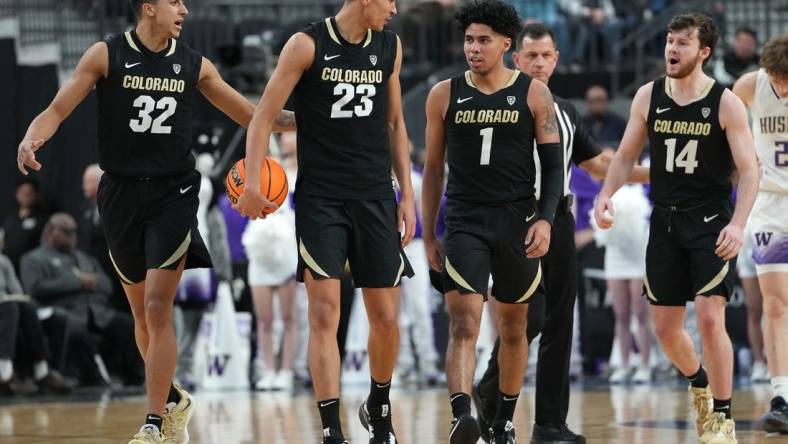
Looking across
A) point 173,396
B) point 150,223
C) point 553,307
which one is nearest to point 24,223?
point 173,396

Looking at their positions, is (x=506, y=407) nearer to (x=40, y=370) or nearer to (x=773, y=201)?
(x=773, y=201)

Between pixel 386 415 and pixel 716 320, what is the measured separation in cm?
194

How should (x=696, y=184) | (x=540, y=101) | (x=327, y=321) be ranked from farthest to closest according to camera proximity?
(x=696, y=184)
(x=540, y=101)
(x=327, y=321)

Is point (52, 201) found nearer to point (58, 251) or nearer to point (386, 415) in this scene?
point (58, 251)

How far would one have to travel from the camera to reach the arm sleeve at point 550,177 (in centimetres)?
769

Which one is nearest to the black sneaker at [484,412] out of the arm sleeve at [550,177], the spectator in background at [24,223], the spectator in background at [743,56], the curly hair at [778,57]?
the arm sleeve at [550,177]

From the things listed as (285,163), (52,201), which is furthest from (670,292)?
(52,201)

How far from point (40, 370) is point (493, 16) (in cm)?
828

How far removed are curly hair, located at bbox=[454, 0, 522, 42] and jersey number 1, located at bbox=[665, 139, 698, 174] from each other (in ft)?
4.06

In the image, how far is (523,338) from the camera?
25.7ft

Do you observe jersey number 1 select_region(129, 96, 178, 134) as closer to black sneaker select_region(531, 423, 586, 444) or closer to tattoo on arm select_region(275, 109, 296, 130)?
tattoo on arm select_region(275, 109, 296, 130)

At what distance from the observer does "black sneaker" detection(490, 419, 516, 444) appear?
304 inches

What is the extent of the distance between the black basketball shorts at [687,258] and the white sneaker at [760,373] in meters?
5.87

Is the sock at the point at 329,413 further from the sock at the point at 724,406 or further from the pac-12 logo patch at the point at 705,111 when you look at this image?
the pac-12 logo patch at the point at 705,111
